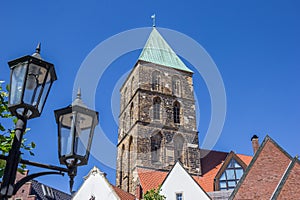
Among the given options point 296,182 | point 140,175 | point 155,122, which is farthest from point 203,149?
point 296,182

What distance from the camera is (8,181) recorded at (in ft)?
13.0

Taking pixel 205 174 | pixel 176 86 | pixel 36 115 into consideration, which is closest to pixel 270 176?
pixel 205 174

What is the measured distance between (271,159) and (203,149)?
17487 mm

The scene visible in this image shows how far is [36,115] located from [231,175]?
2128cm

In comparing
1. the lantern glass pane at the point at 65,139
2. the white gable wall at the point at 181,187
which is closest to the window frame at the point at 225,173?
the white gable wall at the point at 181,187

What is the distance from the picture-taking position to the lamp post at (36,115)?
4066 mm

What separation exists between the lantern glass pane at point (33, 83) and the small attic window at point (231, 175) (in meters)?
20.8

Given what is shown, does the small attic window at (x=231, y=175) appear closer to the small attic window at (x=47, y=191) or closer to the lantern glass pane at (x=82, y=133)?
the small attic window at (x=47, y=191)

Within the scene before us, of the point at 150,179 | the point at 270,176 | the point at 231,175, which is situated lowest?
the point at 270,176

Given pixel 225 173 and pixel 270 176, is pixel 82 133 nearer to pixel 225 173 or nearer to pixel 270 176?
pixel 270 176

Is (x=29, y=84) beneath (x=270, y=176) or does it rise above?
beneath

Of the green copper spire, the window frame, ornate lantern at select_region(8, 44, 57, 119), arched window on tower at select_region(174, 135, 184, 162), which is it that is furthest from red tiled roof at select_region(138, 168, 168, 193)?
ornate lantern at select_region(8, 44, 57, 119)

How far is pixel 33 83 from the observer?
421 cm

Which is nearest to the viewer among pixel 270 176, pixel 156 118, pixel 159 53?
pixel 270 176
